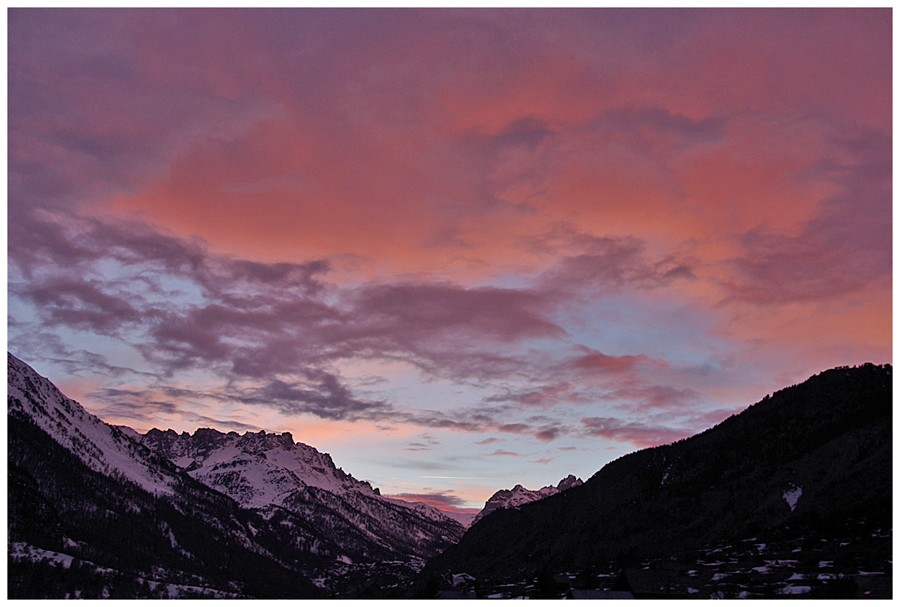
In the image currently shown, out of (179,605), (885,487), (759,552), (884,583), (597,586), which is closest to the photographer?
(179,605)

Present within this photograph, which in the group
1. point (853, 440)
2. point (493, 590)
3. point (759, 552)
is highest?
point (853, 440)

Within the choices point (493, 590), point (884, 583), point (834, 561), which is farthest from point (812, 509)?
point (884, 583)

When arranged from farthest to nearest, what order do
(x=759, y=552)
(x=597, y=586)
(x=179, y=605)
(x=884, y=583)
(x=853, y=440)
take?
(x=853, y=440) < (x=759, y=552) < (x=597, y=586) < (x=884, y=583) < (x=179, y=605)

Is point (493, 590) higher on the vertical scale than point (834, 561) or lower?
lower

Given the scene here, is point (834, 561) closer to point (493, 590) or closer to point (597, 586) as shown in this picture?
point (597, 586)

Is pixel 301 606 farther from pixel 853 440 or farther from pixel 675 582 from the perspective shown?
pixel 853 440

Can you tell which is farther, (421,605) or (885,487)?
(885,487)

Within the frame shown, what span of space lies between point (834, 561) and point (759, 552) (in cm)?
3359

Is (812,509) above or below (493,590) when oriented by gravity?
above

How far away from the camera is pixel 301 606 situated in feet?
157

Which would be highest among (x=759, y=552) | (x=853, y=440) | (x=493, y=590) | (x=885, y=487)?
(x=853, y=440)

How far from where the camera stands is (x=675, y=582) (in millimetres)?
115875

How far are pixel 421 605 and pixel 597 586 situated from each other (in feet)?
331

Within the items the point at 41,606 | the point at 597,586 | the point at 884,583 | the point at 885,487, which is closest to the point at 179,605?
the point at 41,606
